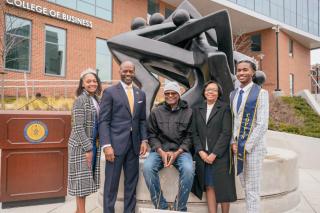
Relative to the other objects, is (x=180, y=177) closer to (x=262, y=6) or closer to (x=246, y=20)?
(x=246, y=20)

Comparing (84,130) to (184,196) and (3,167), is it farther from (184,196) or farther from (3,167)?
(3,167)

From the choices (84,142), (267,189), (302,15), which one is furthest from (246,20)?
(84,142)

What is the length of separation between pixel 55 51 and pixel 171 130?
16844 mm

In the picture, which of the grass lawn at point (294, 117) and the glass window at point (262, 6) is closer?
the grass lawn at point (294, 117)

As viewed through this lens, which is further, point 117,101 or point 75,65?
point 75,65

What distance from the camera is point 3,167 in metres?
4.50

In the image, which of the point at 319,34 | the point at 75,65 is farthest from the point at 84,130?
the point at 319,34

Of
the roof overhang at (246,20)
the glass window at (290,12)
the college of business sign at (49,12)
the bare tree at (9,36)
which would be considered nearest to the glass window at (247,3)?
the roof overhang at (246,20)

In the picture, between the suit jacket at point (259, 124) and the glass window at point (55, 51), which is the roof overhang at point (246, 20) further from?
the suit jacket at point (259, 124)

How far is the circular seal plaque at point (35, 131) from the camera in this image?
15.0ft

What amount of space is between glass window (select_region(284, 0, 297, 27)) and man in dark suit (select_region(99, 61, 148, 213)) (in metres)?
33.1

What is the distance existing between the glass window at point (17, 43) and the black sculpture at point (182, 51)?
12872mm

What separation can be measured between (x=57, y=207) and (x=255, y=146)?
3018mm

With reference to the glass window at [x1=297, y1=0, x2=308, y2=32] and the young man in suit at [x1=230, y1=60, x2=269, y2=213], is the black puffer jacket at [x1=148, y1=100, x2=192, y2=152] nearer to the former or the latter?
the young man in suit at [x1=230, y1=60, x2=269, y2=213]
